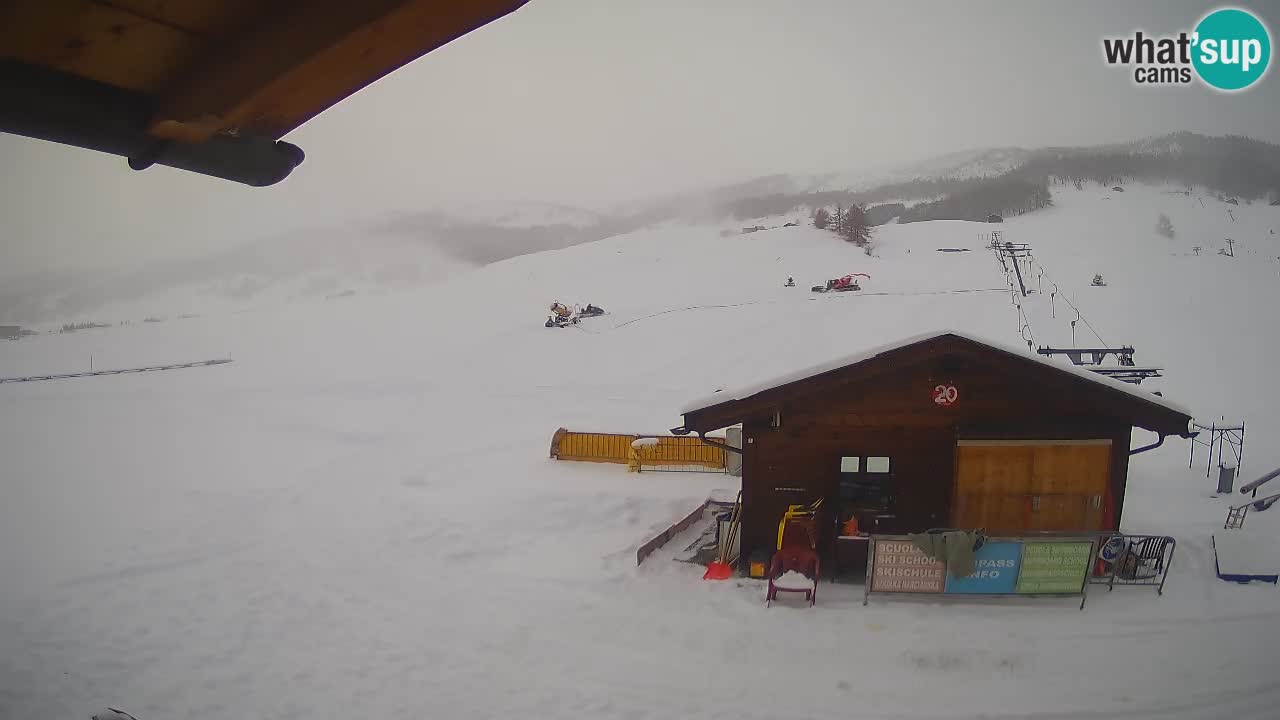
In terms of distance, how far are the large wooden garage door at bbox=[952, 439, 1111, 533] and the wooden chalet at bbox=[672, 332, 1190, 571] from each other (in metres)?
0.02

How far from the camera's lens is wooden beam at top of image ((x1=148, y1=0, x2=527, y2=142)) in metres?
1.42

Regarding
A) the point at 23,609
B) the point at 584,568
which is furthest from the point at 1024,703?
the point at 23,609

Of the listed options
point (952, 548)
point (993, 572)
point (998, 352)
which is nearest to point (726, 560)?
point (952, 548)

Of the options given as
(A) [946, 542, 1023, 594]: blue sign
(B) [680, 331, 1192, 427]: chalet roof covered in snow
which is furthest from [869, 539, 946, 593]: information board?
(B) [680, 331, 1192, 427]: chalet roof covered in snow

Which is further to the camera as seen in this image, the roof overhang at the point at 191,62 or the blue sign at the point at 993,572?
the blue sign at the point at 993,572

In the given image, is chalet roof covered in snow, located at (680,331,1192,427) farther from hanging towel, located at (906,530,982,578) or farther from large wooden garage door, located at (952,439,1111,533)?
hanging towel, located at (906,530,982,578)

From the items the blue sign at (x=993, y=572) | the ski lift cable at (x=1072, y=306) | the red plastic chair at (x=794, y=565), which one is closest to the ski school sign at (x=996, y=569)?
the blue sign at (x=993, y=572)

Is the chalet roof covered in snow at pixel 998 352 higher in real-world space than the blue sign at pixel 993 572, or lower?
higher

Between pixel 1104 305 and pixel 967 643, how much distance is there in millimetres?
38473

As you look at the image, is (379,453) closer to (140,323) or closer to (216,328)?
(216,328)

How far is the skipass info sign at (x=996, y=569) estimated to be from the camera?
32.3ft

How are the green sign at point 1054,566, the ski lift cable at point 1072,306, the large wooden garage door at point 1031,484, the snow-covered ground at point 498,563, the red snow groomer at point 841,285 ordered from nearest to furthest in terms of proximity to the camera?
the snow-covered ground at point 498,563 < the green sign at point 1054,566 < the large wooden garage door at point 1031,484 < the ski lift cable at point 1072,306 < the red snow groomer at point 841,285

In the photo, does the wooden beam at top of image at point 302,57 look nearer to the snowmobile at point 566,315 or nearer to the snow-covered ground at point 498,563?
the snow-covered ground at point 498,563

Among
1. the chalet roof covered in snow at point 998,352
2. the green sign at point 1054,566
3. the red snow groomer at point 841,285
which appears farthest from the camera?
the red snow groomer at point 841,285
